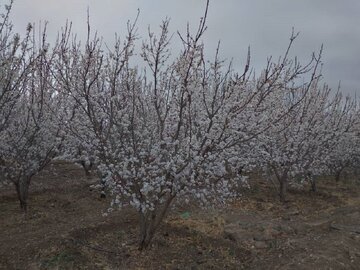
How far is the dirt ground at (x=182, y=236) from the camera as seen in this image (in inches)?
279

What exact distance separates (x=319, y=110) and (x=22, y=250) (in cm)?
1121

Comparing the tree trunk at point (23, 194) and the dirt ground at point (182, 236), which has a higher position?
the tree trunk at point (23, 194)

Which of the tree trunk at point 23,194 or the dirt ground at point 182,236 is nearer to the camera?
the dirt ground at point 182,236

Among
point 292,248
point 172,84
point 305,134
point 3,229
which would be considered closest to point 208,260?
point 292,248

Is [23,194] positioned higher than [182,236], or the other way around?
[23,194]

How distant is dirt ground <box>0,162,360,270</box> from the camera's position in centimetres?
709

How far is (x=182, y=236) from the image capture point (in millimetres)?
8352

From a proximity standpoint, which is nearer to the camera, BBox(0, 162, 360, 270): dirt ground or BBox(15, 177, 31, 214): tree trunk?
BBox(0, 162, 360, 270): dirt ground

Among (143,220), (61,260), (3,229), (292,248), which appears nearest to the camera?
A: (61,260)

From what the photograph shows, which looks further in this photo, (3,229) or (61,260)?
(3,229)

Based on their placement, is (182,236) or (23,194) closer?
(182,236)

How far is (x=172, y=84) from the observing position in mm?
7293

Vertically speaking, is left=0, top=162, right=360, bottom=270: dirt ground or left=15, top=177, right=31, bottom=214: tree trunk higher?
left=15, top=177, right=31, bottom=214: tree trunk

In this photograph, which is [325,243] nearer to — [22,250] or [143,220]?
[143,220]
